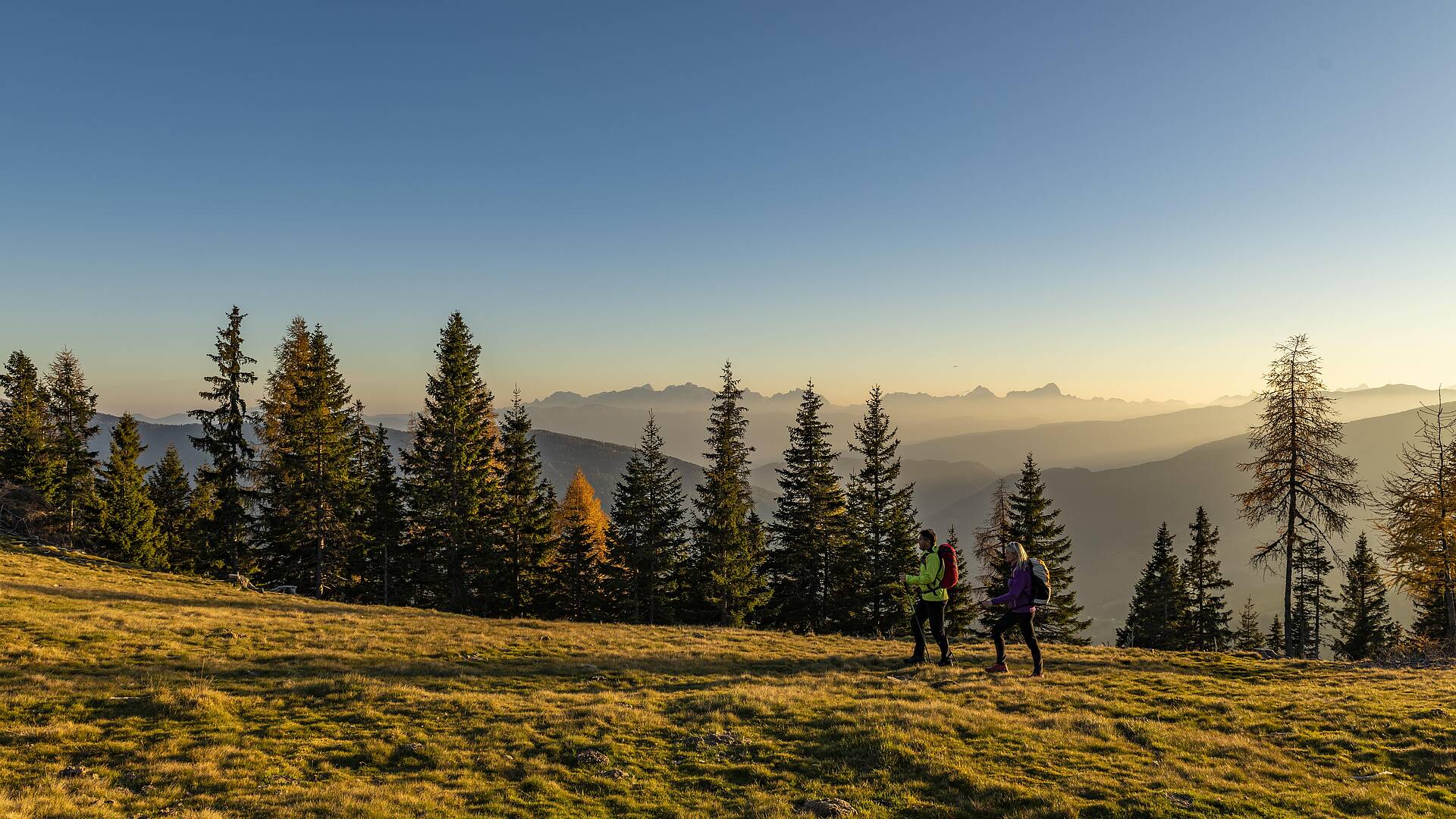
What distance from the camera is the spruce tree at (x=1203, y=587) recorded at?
46156 millimetres

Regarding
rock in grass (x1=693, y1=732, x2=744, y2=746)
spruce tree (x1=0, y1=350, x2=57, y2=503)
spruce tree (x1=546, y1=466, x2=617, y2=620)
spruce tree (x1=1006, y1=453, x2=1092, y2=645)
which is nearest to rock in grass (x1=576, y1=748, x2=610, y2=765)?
rock in grass (x1=693, y1=732, x2=744, y2=746)

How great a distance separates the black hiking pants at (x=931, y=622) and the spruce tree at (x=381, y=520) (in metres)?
32.7

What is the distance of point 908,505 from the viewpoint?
37938mm

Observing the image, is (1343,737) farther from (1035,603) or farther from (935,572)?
(935,572)

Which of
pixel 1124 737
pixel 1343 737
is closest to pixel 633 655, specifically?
pixel 1124 737

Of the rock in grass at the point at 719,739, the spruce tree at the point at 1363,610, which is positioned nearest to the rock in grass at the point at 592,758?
the rock in grass at the point at 719,739

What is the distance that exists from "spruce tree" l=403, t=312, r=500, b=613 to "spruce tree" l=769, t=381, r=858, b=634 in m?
16.9

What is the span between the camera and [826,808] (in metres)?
8.05

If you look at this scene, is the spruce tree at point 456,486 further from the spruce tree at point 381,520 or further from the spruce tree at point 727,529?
the spruce tree at point 727,529

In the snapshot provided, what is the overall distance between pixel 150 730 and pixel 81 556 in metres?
30.8

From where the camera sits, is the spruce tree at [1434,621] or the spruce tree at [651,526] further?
the spruce tree at [1434,621]

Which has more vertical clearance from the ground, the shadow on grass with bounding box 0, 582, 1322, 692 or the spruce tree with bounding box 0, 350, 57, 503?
the spruce tree with bounding box 0, 350, 57, 503

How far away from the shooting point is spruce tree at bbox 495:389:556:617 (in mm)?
35469

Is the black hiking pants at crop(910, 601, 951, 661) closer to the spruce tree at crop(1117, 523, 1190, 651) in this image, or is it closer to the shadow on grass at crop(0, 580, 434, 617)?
the shadow on grass at crop(0, 580, 434, 617)
